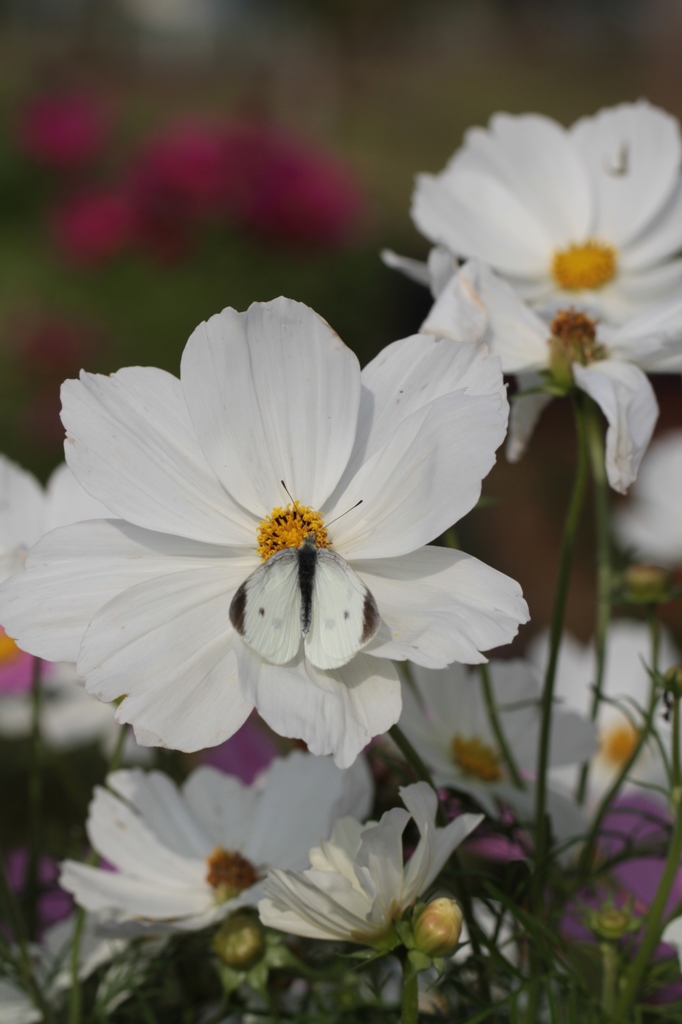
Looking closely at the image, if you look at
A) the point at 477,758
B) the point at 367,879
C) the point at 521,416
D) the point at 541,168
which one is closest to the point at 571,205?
the point at 541,168

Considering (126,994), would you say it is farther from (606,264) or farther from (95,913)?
(606,264)

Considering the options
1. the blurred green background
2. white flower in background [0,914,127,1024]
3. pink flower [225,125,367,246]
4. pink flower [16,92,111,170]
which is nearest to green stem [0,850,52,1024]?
white flower in background [0,914,127,1024]

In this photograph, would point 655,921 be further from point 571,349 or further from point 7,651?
point 7,651

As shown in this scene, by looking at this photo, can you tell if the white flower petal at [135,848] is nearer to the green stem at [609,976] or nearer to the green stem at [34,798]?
the green stem at [34,798]

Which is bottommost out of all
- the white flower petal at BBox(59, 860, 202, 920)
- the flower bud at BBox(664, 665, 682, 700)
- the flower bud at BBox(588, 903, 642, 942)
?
the white flower petal at BBox(59, 860, 202, 920)

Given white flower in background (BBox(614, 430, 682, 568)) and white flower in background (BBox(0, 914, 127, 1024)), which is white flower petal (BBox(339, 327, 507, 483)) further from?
white flower in background (BBox(614, 430, 682, 568))

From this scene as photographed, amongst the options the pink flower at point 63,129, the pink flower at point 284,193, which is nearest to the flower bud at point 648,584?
the pink flower at point 284,193

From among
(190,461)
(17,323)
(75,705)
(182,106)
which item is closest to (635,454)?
(190,461)
